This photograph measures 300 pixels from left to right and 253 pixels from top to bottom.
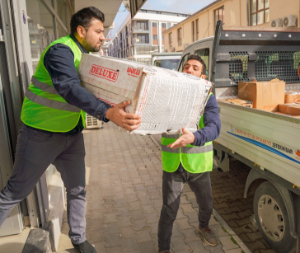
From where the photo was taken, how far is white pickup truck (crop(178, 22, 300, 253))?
2.28 m

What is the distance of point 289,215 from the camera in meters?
2.32

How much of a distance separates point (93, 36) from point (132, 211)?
2.40 metres

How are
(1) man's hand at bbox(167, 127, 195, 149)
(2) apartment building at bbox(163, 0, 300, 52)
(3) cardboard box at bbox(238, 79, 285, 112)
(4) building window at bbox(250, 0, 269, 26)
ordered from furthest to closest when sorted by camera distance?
(4) building window at bbox(250, 0, 269, 26) → (2) apartment building at bbox(163, 0, 300, 52) → (3) cardboard box at bbox(238, 79, 285, 112) → (1) man's hand at bbox(167, 127, 195, 149)

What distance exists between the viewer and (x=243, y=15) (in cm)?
1596

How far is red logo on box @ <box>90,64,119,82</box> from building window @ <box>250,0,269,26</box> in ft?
51.2

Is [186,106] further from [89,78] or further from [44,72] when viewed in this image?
[44,72]

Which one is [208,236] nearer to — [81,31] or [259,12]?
[81,31]

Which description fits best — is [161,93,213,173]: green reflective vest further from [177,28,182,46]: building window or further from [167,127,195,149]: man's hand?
[177,28,182,46]: building window

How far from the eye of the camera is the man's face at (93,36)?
2010 mm

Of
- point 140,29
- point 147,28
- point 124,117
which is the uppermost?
point 147,28

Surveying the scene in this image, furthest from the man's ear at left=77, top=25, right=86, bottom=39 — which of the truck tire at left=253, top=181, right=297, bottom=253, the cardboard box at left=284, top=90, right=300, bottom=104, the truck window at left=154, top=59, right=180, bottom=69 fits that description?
the truck window at left=154, top=59, right=180, bottom=69

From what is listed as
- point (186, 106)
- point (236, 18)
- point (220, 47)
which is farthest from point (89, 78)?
point (236, 18)

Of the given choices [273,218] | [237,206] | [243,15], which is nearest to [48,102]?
[273,218]

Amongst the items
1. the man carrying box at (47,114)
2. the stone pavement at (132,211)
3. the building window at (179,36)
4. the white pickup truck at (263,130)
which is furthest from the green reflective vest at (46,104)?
the building window at (179,36)
